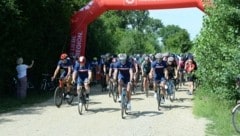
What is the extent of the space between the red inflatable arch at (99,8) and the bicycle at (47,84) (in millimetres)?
2480

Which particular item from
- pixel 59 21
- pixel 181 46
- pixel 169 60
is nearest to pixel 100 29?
pixel 59 21

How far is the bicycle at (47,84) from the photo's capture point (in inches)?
1079

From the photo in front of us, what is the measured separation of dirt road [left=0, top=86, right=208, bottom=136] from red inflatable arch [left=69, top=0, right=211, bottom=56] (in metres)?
7.69

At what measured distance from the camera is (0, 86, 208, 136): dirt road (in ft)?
44.9

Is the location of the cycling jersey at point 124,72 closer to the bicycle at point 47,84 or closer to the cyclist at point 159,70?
the cyclist at point 159,70

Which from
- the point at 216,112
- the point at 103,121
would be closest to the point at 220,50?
the point at 216,112

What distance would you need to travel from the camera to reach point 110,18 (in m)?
72.4

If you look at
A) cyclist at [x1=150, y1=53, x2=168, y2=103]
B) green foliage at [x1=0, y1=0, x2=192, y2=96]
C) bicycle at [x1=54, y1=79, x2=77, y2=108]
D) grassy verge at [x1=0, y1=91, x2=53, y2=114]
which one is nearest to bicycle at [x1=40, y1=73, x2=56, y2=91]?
green foliage at [x1=0, y1=0, x2=192, y2=96]

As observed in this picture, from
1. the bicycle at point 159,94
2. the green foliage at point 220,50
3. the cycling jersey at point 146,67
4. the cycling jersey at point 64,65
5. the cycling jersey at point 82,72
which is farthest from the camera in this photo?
the cycling jersey at point 146,67

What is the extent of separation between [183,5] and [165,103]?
7.88 meters

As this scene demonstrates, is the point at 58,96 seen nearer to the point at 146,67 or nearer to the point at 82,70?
the point at 82,70

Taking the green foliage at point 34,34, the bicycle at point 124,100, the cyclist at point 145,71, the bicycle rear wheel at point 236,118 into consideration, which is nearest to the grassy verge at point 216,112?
the bicycle rear wheel at point 236,118

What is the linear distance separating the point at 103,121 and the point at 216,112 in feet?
11.9

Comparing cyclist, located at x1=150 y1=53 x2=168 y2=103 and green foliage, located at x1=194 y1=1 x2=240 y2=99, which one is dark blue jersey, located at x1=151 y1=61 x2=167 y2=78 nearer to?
cyclist, located at x1=150 y1=53 x2=168 y2=103
